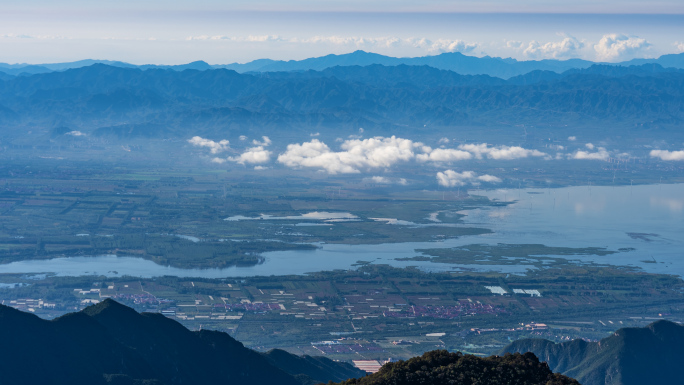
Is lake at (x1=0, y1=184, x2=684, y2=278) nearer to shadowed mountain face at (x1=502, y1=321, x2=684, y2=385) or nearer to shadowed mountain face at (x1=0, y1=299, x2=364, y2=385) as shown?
shadowed mountain face at (x1=502, y1=321, x2=684, y2=385)

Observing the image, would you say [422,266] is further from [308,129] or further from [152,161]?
[308,129]

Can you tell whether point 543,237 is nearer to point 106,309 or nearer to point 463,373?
point 106,309

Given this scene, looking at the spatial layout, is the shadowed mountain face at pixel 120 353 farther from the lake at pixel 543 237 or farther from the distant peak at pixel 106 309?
the lake at pixel 543 237

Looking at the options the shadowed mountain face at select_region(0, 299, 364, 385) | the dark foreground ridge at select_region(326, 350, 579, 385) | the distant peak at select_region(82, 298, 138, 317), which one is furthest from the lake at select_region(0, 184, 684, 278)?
the dark foreground ridge at select_region(326, 350, 579, 385)

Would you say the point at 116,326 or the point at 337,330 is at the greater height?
the point at 116,326

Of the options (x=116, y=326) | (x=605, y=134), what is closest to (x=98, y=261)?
(x=116, y=326)

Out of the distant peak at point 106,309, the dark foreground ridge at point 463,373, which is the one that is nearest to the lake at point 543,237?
the distant peak at point 106,309

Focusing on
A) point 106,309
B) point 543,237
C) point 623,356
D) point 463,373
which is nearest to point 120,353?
point 106,309
